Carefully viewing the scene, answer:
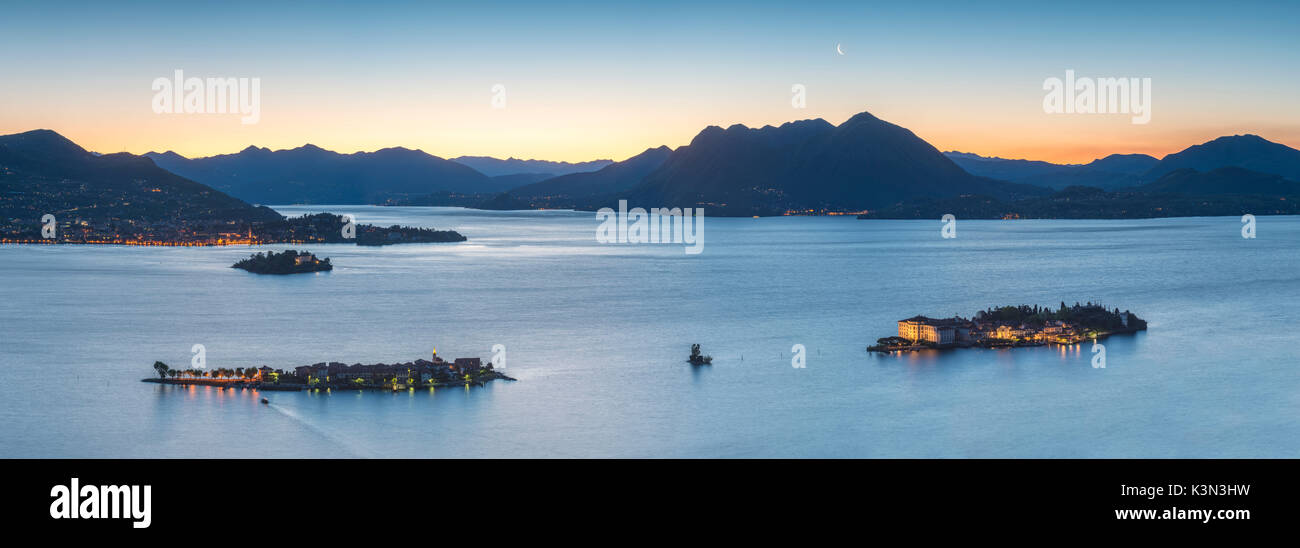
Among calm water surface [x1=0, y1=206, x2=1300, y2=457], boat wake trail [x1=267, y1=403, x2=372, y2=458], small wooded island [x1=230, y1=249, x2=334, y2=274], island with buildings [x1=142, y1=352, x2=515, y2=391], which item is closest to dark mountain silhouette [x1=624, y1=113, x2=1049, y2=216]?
small wooded island [x1=230, y1=249, x2=334, y2=274]

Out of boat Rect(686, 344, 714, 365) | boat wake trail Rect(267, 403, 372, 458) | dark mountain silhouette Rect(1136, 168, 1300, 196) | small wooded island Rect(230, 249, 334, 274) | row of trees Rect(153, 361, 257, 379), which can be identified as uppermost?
dark mountain silhouette Rect(1136, 168, 1300, 196)

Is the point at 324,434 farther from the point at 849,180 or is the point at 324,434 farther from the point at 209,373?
the point at 849,180

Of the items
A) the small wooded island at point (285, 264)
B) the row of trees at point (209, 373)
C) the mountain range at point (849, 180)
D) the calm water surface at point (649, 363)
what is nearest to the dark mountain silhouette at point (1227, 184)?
the mountain range at point (849, 180)

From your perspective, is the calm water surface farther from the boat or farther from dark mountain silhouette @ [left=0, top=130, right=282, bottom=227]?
dark mountain silhouette @ [left=0, top=130, right=282, bottom=227]

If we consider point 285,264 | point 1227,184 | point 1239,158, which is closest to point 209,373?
point 285,264
